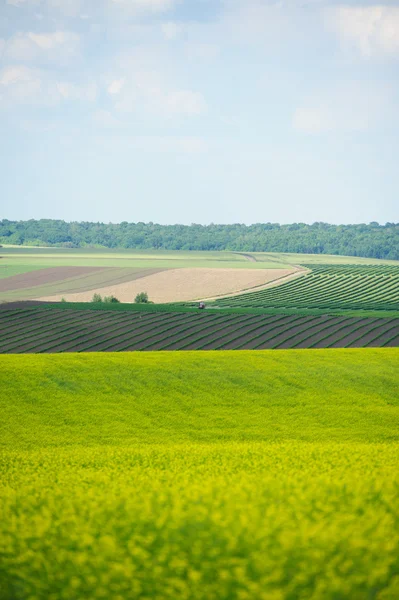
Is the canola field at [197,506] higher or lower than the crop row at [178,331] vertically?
higher

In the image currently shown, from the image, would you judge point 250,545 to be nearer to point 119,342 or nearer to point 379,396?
point 379,396

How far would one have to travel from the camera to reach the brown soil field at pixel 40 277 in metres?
113

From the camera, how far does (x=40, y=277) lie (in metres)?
124

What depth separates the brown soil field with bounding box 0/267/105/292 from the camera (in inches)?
4437

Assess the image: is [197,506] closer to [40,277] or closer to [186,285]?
[186,285]

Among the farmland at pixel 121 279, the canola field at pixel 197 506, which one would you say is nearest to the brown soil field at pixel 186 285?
the farmland at pixel 121 279

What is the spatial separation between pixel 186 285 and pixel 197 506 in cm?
10366

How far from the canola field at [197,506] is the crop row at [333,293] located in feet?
196

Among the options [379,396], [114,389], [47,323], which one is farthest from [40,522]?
[47,323]

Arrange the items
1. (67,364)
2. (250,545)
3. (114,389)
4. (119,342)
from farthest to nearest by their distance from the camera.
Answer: (119,342), (67,364), (114,389), (250,545)

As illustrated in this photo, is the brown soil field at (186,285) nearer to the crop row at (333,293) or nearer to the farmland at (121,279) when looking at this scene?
the farmland at (121,279)

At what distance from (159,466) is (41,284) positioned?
103105 millimetres

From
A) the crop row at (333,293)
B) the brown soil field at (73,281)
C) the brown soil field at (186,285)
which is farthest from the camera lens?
the brown soil field at (73,281)

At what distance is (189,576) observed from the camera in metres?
9.02
